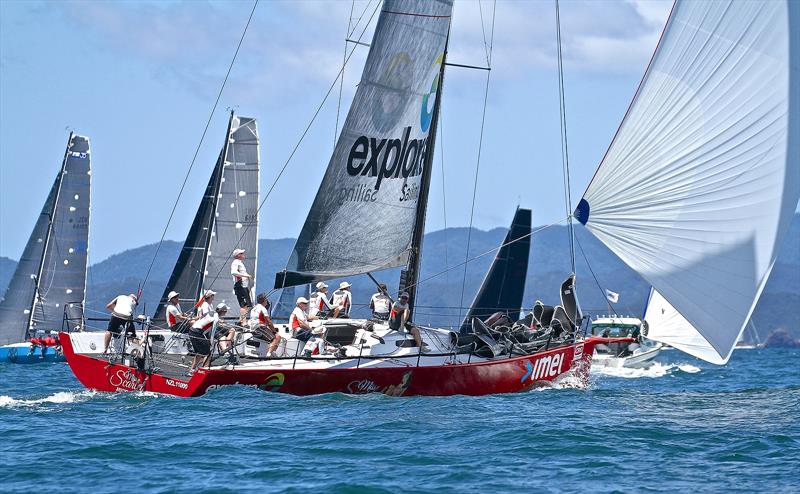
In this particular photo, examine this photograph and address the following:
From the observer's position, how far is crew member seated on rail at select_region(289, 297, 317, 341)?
Result: 21.0 metres

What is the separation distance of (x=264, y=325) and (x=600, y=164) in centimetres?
642

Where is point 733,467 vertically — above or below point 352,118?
below

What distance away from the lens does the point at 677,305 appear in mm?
18500

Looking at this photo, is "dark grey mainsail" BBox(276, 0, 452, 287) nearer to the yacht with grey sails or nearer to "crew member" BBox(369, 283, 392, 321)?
the yacht with grey sails

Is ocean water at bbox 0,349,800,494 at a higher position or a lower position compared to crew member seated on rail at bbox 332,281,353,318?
lower

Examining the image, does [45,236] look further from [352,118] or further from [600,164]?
[600,164]

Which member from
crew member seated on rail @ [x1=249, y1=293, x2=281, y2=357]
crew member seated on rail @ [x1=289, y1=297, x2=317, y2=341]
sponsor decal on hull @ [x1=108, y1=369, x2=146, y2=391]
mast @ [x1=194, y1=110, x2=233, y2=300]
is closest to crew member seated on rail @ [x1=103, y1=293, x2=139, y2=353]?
sponsor decal on hull @ [x1=108, y1=369, x2=146, y2=391]

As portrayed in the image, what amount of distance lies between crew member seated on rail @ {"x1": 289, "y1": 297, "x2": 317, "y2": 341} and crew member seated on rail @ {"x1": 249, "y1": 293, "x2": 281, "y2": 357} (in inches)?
13.3

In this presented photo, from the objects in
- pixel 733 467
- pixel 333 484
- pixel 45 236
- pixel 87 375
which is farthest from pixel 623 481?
pixel 45 236

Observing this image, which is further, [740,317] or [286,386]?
[286,386]

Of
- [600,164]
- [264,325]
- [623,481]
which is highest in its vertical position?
[600,164]

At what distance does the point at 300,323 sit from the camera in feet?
69.3

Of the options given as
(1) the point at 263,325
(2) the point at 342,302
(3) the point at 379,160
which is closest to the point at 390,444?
(1) the point at 263,325

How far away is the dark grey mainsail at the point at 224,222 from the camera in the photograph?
36812mm
